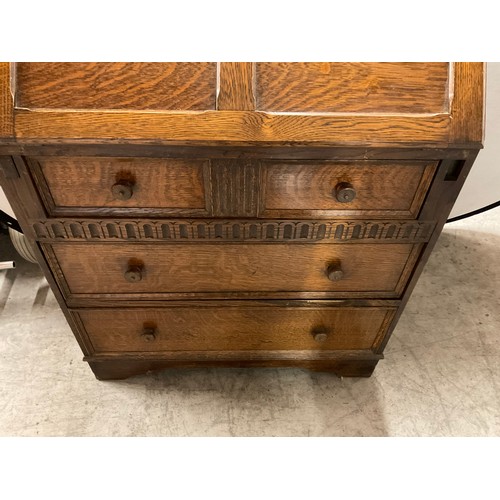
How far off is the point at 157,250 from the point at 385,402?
3.51 ft

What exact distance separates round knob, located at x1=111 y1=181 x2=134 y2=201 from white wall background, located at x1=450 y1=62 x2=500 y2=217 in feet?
4.07

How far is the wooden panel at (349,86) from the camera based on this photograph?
2.88 feet

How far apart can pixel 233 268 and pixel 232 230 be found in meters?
0.15

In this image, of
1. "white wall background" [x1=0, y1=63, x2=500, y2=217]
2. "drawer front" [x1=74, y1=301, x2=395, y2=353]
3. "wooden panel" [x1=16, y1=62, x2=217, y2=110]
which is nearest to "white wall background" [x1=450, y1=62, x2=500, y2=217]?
"white wall background" [x1=0, y1=63, x2=500, y2=217]

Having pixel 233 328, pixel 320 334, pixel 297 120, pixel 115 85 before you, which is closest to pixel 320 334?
pixel 320 334

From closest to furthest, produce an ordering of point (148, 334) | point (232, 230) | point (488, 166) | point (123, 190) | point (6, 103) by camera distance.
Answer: point (6, 103) → point (123, 190) → point (232, 230) → point (148, 334) → point (488, 166)

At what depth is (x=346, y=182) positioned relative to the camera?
0.99m

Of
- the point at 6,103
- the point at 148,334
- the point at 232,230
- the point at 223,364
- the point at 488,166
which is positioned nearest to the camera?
the point at 6,103

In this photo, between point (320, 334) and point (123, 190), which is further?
point (320, 334)

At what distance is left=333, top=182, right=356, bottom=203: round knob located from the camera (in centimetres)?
97

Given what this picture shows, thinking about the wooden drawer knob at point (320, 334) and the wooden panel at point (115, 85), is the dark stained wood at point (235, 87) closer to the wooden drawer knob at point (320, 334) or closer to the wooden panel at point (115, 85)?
the wooden panel at point (115, 85)

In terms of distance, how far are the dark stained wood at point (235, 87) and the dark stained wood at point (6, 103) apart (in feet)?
1.32

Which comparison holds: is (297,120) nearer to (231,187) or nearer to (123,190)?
(231,187)

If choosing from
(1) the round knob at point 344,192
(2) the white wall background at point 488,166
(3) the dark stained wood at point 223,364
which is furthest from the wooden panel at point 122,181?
(2) the white wall background at point 488,166
